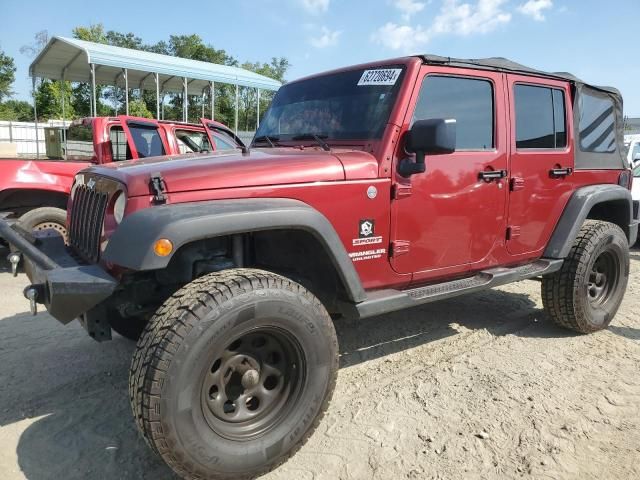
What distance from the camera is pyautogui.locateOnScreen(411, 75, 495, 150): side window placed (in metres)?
3.10

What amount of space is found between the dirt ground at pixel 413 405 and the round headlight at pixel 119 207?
1.19 m

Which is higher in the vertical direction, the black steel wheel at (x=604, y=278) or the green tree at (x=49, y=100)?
the green tree at (x=49, y=100)

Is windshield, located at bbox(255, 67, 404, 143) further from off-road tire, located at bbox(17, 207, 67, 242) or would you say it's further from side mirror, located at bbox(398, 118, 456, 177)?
off-road tire, located at bbox(17, 207, 67, 242)

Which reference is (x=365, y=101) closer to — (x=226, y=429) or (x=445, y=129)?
(x=445, y=129)

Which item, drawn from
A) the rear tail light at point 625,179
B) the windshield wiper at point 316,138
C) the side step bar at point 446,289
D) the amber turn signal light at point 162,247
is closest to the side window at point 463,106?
the windshield wiper at point 316,138

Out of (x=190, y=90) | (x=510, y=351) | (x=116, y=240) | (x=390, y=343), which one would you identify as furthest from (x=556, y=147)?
(x=190, y=90)

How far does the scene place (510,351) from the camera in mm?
3832

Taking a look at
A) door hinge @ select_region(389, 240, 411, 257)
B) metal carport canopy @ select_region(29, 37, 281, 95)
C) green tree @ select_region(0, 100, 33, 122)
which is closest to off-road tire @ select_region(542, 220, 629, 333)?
door hinge @ select_region(389, 240, 411, 257)

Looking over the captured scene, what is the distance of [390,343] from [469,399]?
3.24ft

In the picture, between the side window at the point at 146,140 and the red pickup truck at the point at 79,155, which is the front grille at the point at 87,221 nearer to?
the red pickup truck at the point at 79,155

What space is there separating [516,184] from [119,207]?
2.58m

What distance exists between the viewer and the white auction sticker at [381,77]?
303 cm

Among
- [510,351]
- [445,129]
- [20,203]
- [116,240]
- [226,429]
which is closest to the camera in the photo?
[116,240]

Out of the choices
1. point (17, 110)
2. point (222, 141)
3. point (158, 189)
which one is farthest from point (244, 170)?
point (17, 110)
